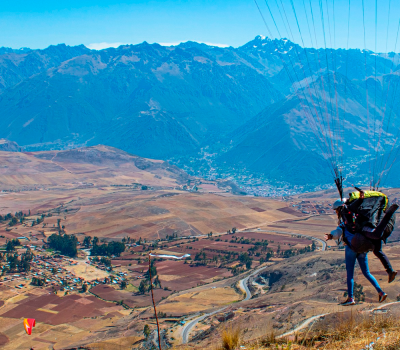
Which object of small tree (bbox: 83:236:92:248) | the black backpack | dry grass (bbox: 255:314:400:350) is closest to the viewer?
dry grass (bbox: 255:314:400:350)

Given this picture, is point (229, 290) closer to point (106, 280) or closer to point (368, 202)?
point (106, 280)

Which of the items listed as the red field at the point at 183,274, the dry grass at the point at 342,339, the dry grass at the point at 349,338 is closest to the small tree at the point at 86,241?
the red field at the point at 183,274

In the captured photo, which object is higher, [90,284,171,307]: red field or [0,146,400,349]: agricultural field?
[0,146,400,349]: agricultural field

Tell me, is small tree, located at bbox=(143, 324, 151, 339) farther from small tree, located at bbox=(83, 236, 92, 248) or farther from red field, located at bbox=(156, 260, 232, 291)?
small tree, located at bbox=(83, 236, 92, 248)

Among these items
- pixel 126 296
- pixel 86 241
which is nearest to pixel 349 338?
pixel 126 296

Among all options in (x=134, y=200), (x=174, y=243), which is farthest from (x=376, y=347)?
(x=134, y=200)

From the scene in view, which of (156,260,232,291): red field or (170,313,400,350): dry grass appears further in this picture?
(156,260,232,291): red field

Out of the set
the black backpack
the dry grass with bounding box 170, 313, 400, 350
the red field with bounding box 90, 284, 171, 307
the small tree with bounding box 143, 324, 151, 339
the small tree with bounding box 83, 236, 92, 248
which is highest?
the black backpack

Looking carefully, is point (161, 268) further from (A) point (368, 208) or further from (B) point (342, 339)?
(A) point (368, 208)

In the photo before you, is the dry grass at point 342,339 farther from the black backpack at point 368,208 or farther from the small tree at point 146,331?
the small tree at point 146,331

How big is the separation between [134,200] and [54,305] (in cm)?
11030

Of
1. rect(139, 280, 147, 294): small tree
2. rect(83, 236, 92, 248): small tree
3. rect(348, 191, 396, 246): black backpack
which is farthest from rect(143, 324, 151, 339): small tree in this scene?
rect(83, 236, 92, 248): small tree

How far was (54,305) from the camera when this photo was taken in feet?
246

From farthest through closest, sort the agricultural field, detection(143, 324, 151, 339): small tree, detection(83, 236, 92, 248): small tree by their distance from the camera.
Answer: detection(83, 236, 92, 248): small tree, the agricultural field, detection(143, 324, 151, 339): small tree
